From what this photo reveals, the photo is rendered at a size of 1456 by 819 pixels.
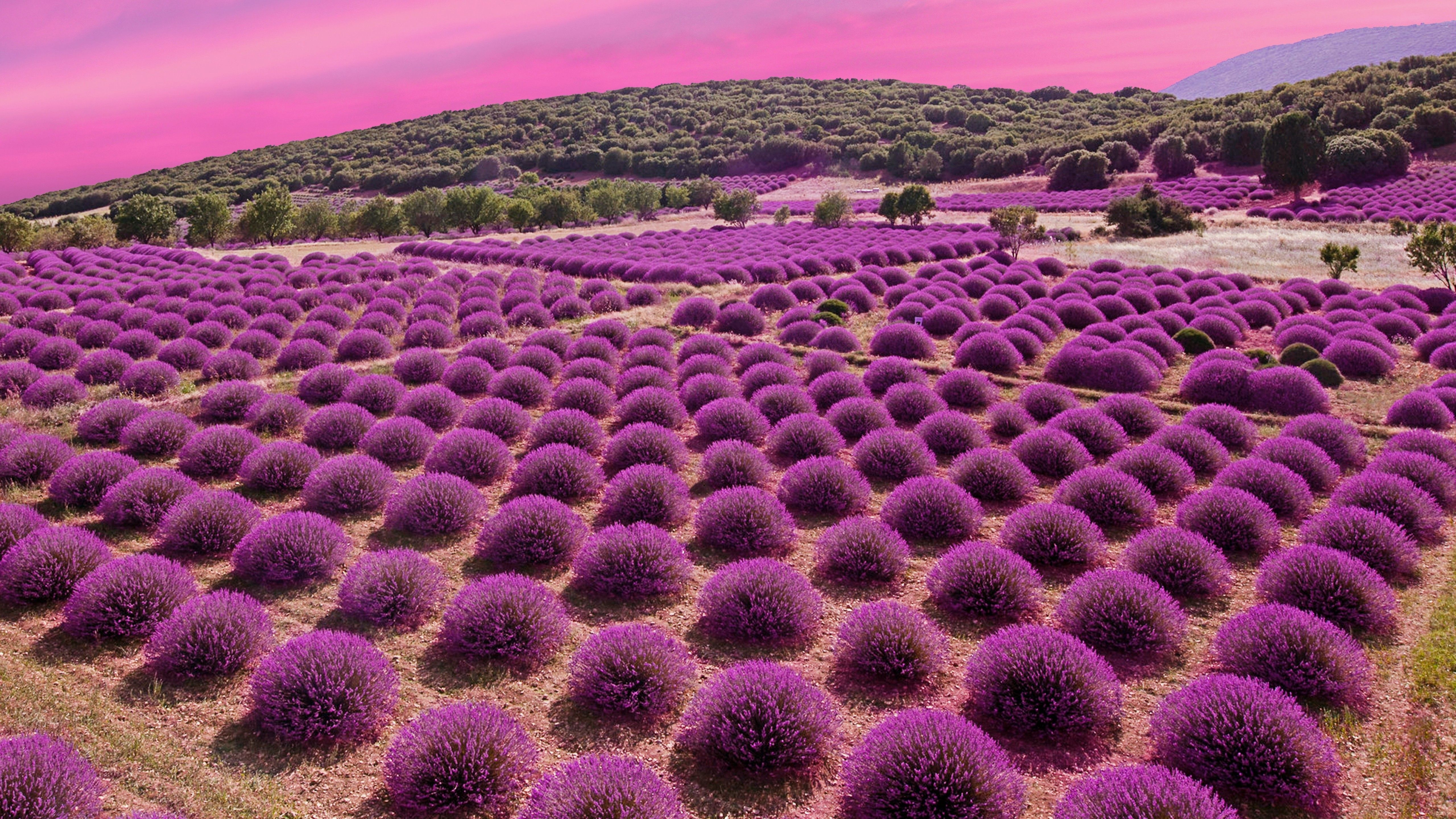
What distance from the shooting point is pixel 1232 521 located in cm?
705

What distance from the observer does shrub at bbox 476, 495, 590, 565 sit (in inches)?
256

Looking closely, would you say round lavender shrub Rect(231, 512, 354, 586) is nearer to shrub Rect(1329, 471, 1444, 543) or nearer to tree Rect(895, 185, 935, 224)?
shrub Rect(1329, 471, 1444, 543)

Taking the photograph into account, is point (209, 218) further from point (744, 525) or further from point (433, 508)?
point (744, 525)

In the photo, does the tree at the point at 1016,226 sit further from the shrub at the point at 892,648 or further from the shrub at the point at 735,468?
the shrub at the point at 892,648

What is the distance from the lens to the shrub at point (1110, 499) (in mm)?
7398

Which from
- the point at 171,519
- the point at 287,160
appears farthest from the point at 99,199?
the point at 171,519

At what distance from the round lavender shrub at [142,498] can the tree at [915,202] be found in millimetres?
40554

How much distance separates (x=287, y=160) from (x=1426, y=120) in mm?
134633

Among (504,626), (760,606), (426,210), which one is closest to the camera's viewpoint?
(504,626)

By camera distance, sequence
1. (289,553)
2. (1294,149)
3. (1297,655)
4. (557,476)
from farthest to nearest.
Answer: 1. (1294,149)
2. (557,476)
3. (289,553)
4. (1297,655)

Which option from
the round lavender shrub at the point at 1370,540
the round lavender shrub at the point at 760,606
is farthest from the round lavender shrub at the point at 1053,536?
the round lavender shrub at the point at 760,606

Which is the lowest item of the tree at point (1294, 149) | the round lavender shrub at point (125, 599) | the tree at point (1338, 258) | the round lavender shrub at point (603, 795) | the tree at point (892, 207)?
the round lavender shrub at point (603, 795)

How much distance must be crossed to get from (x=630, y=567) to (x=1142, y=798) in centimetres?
378

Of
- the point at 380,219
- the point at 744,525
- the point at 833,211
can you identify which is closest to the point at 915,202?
the point at 833,211
